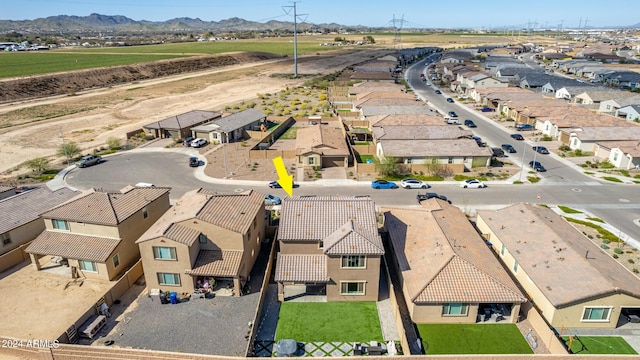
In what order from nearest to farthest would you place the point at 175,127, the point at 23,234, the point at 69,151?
the point at 23,234 < the point at 69,151 < the point at 175,127

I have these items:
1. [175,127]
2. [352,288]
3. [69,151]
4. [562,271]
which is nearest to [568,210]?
[562,271]

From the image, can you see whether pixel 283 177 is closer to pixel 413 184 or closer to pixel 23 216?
pixel 413 184

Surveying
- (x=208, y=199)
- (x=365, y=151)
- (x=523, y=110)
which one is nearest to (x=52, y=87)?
(x=365, y=151)

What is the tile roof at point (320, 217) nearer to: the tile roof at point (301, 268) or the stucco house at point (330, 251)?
the stucco house at point (330, 251)

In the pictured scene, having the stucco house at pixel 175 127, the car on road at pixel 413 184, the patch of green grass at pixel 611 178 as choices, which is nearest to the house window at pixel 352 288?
the car on road at pixel 413 184

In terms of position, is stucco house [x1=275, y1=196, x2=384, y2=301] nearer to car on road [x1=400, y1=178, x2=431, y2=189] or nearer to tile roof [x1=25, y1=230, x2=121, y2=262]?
tile roof [x1=25, y1=230, x2=121, y2=262]

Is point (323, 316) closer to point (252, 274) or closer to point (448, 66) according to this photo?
point (252, 274)

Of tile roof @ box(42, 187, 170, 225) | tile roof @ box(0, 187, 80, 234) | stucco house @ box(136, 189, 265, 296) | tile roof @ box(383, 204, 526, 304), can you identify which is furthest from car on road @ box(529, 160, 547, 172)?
tile roof @ box(0, 187, 80, 234)
